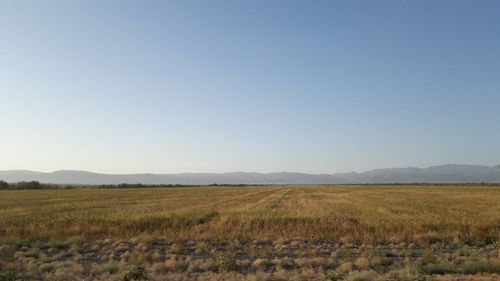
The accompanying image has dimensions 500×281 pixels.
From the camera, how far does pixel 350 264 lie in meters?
13.8

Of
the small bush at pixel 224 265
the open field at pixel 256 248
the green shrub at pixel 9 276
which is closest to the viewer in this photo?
the green shrub at pixel 9 276

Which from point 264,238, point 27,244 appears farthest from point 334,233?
point 27,244

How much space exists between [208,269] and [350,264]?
166 inches

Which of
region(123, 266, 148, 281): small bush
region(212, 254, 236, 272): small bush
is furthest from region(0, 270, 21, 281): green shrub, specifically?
region(212, 254, 236, 272): small bush

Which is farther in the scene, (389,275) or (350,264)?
(350,264)

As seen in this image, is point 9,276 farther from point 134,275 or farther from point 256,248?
point 256,248

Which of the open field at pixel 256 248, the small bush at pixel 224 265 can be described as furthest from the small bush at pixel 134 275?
the small bush at pixel 224 265

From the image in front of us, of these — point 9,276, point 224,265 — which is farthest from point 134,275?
point 9,276

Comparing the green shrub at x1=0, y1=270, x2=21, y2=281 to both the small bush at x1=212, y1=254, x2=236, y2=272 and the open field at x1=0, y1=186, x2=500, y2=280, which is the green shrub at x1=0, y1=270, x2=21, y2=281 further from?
the small bush at x1=212, y1=254, x2=236, y2=272

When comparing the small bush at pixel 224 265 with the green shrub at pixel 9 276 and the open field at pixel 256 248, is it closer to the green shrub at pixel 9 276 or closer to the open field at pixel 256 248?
the open field at pixel 256 248

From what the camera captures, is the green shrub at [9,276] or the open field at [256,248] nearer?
the green shrub at [9,276]

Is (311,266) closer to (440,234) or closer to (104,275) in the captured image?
(104,275)

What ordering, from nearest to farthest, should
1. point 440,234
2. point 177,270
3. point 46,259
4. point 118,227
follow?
point 177,270 < point 46,259 < point 440,234 < point 118,227

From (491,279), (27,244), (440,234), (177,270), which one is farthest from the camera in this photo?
(440,234)
